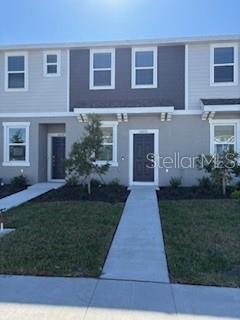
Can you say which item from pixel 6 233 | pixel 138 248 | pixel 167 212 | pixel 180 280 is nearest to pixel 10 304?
pixel 180 280

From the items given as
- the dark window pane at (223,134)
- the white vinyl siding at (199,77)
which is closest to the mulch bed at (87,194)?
the dark window pane at (223,134)

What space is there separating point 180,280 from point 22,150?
12.7 meters

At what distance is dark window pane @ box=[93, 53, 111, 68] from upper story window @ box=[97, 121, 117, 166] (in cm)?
254

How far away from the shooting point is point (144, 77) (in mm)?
15367

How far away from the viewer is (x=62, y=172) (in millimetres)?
17125

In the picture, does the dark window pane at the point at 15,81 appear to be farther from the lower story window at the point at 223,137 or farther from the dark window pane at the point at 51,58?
the lower story window at the point at 223,137

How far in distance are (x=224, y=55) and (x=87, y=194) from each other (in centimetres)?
830

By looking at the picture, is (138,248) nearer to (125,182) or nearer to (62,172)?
(125,182)

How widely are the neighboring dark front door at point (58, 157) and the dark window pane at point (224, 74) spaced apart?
25.1 feet

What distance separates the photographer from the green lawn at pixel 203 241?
4.96 metres

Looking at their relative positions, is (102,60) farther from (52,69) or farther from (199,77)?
(199,77)

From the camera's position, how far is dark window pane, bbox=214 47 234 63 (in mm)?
14875

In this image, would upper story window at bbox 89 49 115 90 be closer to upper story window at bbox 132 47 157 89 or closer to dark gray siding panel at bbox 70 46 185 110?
dark gray siding panel at bbox 70 46 185 110

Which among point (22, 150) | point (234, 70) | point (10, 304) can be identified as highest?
point (234, 70)
